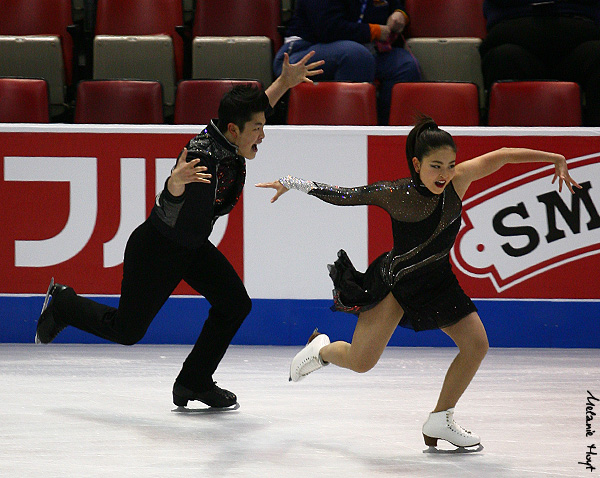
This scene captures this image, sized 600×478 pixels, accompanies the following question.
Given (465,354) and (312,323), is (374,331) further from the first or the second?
(312,323)

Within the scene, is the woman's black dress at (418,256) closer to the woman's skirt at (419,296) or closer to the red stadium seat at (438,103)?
the woman's skirt at (419,296)

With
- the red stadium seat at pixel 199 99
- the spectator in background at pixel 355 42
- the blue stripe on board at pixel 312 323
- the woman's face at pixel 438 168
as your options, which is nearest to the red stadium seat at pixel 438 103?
the spectator in background at pixel 355 42

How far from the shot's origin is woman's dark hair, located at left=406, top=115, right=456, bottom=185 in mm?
3103

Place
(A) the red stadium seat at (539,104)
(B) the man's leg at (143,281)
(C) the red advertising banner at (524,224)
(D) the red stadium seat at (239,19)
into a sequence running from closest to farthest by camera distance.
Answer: (B) the man's leg at (143,281) < (C) the red advertising banner at (524,224) < (A) the red stadium seat at (539,104) < (D) the red stadium seat at (239,19)

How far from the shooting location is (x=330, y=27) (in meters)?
6.03

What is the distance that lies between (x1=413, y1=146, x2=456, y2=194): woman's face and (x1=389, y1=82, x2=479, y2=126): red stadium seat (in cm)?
247

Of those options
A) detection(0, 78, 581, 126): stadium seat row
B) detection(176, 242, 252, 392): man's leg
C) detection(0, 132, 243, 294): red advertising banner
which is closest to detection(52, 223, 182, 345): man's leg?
detection(176, 242, 252, 392): man's leg

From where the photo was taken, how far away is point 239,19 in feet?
22.0

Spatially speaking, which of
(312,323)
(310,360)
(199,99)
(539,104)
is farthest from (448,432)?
(199,99)

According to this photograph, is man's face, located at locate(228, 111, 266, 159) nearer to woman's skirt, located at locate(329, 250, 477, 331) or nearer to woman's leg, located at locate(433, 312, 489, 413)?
woman's skirt, located at locate(329, 250, 477, 331)

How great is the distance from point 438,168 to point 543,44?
341cm

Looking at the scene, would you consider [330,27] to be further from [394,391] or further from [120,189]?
[394,391]

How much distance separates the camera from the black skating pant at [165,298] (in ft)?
11.8

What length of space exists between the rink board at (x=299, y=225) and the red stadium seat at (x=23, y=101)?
0.53m
